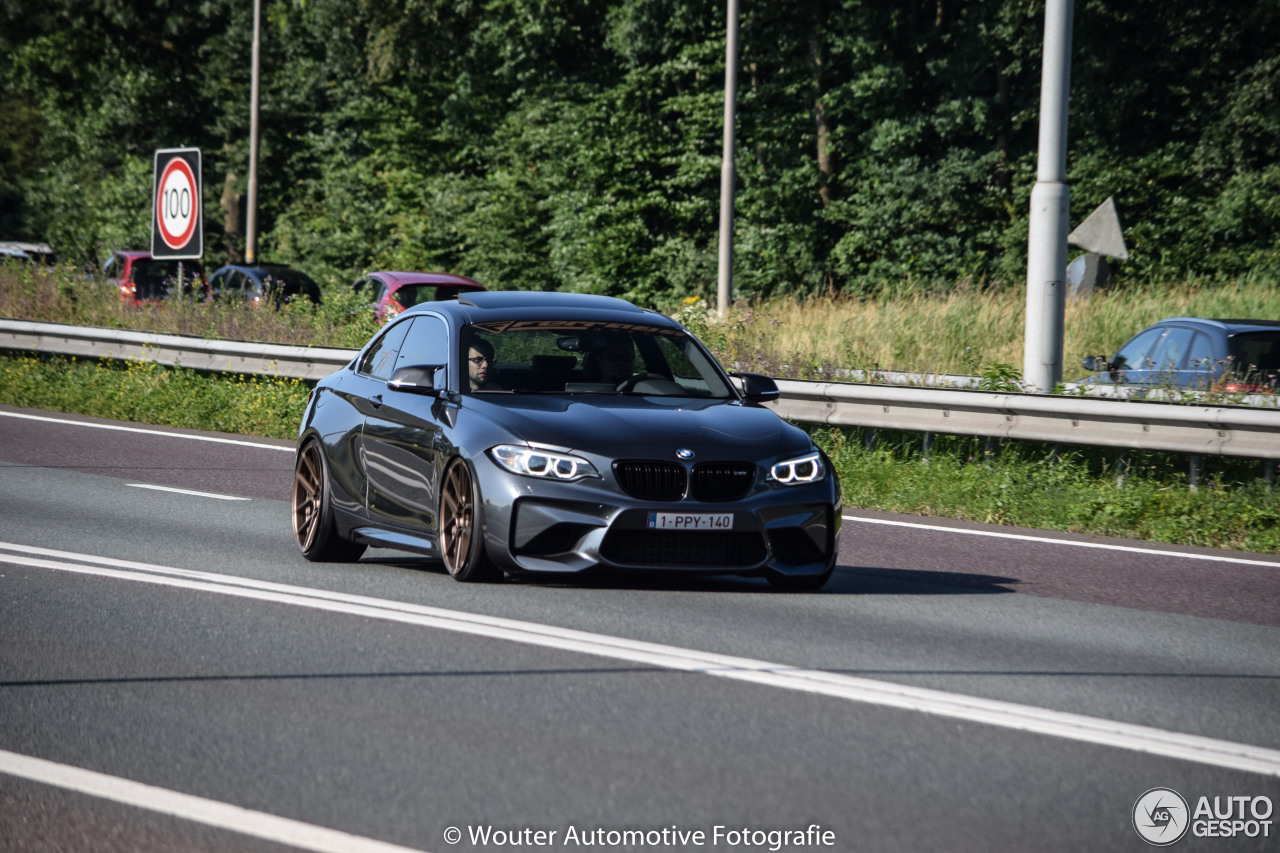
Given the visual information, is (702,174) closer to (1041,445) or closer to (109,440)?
(109,440)

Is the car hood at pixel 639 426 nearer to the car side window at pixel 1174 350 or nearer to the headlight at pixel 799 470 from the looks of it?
the headlight at pixel 799 470

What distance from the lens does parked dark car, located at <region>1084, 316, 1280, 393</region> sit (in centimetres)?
1423

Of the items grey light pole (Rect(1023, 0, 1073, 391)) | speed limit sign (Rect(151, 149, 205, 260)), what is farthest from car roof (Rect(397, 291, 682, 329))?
speed limit sign (Rect(151, 149, 205, 260))

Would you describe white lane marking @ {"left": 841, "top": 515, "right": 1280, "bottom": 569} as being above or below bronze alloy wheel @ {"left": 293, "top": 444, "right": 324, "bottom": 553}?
below

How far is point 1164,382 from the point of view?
1448 cm

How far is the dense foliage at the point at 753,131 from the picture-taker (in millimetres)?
35938

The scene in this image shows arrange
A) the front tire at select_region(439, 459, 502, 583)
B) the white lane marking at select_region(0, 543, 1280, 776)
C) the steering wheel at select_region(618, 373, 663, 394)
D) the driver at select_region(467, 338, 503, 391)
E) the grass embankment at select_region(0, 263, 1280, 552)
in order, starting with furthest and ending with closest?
the grass embankment at select_region(0, 263, 1280, 552)
the steering wheel at select_region(618, 373, 663, 394)
the driver at select_region(467, 338, 503, 391)
the front tire at select_region(439, 459, 502, 583)
the white lane marking at select_region(0, 543, 1280, 776)

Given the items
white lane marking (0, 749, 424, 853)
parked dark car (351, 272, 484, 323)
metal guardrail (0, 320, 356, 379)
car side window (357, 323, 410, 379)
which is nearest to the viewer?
white lane marking (0, 749, 424, 853)

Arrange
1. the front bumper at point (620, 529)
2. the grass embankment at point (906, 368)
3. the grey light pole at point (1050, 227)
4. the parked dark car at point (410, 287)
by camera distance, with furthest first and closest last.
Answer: the parked dark car at point (410, 287) → the grey light pole at point (1050, 227) → the grass embankment at point (906, 368) → the front bumper at point (620, 529)

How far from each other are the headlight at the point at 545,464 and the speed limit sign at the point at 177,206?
11906 millimetres

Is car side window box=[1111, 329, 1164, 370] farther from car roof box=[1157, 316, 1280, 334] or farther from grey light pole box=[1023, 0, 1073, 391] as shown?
grey light pole box=[1023, 0, 1073, 391]

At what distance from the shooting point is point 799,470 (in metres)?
8.82

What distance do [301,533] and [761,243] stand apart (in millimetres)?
29622

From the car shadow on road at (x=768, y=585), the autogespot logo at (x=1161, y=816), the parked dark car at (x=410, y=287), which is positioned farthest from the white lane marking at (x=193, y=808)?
the parked dark car at (x=410, y=287)
